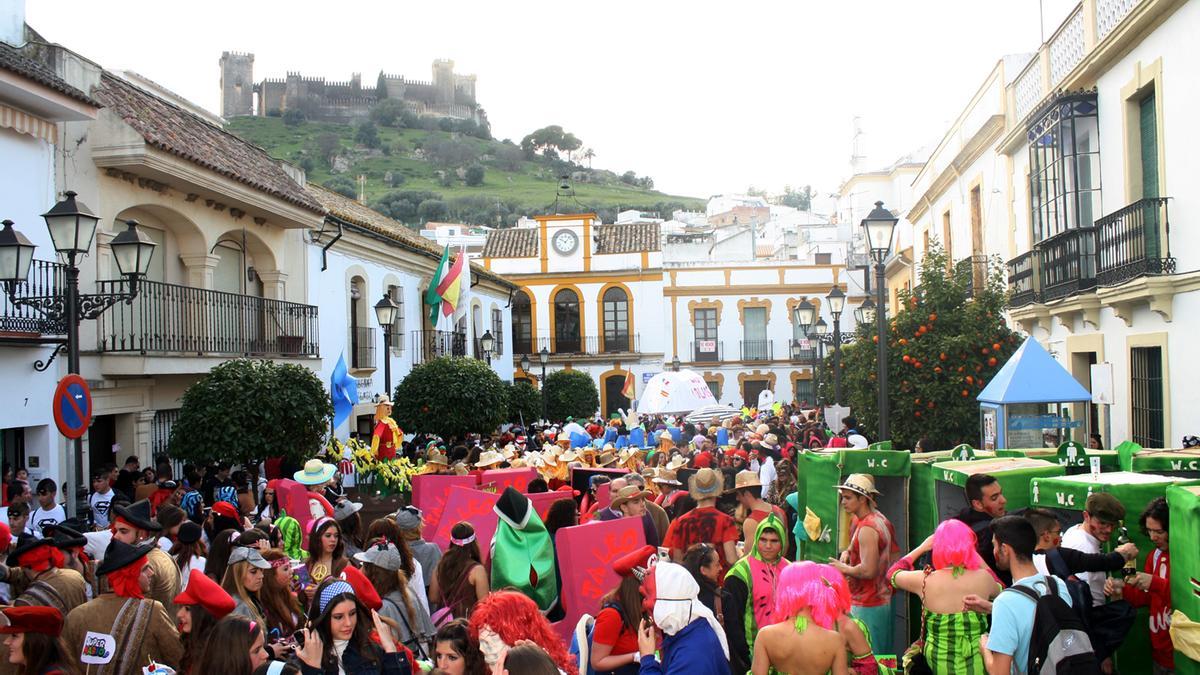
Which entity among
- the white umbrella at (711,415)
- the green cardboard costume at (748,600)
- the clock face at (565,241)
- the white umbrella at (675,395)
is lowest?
the green cardboard costume at (748,600)

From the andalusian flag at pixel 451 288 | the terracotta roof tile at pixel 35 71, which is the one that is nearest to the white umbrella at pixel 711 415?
the andalusian flag at pixel 451 288

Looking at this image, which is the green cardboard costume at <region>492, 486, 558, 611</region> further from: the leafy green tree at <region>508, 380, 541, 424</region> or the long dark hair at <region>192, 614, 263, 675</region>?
the leafy green tree at <region>508, 380, 541, 424</region>

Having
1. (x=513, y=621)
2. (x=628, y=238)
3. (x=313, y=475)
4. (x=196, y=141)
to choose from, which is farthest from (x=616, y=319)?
(x=513, y=621)

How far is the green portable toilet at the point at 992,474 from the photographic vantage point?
6.55m

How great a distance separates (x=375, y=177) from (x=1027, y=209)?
86.4 m

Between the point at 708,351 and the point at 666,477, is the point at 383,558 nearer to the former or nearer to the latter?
the point at 666,477

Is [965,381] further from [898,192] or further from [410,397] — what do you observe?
[898,192]

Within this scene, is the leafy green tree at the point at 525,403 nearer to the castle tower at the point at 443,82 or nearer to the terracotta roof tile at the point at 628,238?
the terracotta roof tile at the point at 628,238

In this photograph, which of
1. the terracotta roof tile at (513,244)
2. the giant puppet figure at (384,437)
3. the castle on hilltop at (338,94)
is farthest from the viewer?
the castle on hilltop at (338,94)

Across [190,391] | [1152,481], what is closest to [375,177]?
[190,391]

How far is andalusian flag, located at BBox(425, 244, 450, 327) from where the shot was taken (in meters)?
24.7

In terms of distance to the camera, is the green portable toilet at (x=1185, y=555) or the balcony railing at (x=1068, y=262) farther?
the balcony railing at (x=1068, y=262)

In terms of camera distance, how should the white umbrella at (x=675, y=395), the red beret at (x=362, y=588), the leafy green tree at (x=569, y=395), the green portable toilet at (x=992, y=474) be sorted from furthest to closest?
1. the leafy green tree at (x=569, y=395)
2. the white umbrella at (x=675, y=395)
3. the green portable toilet at (x=992, y=474)
4. the red beret at (x=362, y=588)

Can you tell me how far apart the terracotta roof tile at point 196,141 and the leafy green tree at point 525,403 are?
29.0ft
